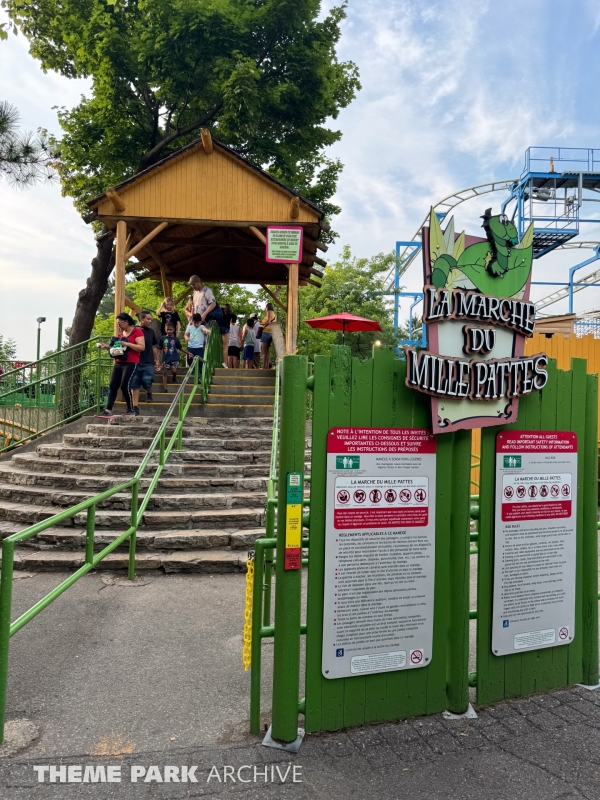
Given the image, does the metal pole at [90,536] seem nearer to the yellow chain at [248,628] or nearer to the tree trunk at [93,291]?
the yellow chain at [248,628]

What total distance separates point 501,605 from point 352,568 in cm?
104

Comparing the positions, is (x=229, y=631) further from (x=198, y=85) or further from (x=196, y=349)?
(x=198, y=85)

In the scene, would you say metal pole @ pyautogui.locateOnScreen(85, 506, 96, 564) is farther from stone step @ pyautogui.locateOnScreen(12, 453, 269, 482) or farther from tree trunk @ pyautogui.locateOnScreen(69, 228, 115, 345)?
tree trunk @ pyautogui.locateOnScreen(69, 228, 115, 345)

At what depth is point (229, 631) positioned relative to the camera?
4.34 metres

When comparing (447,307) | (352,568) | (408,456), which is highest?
(447,307)

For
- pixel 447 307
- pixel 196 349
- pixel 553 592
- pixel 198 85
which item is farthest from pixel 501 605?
pixel 198 85

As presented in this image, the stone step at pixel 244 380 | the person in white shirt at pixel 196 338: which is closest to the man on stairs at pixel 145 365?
the person in white shirt at pixel 196 338

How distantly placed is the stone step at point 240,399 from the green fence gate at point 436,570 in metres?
6.78

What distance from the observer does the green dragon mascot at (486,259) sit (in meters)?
3.04

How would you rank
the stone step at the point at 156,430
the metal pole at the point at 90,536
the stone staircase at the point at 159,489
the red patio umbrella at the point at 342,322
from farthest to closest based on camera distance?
the red patio umbrella at the point at 342,322 → the stone step at the point at 156,430 → the stone staircase at the point at 159,489 → the metal pole at the point at 90,536

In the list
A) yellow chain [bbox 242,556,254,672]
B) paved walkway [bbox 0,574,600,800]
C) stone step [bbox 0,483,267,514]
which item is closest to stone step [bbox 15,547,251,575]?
stone step [bbox 0,483,267,514]

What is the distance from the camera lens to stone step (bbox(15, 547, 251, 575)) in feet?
18.9

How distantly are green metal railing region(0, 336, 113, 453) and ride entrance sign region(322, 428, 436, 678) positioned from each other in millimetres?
8187

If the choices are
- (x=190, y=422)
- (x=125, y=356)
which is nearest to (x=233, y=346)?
(x=190, y=422)
